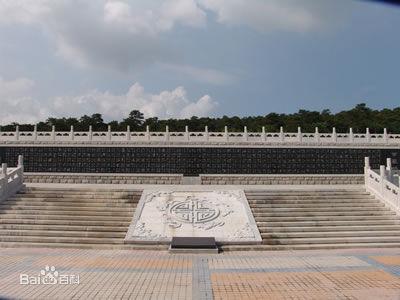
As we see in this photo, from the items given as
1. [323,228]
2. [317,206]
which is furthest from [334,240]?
Result: [317,206]

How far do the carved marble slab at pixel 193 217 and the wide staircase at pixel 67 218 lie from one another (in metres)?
0.61

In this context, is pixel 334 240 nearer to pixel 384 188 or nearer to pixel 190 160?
pixel 384 188

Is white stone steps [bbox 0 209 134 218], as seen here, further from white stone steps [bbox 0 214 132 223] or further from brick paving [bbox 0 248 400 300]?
brick paving [bbox 0 248 400 300]

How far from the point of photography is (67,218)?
15.2 m

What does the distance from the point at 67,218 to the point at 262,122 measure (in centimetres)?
3333

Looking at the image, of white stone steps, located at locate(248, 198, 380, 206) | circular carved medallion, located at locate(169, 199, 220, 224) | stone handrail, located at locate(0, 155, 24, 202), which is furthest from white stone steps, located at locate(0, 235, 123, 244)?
white stone steps, located at locate(248, 198, 380, 206)

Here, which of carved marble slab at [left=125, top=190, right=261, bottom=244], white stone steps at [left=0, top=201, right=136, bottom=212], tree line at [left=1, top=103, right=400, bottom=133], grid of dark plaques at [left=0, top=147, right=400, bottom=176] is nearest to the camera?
carved marble slab at [left=125, top=190, right=261, bottom=244]

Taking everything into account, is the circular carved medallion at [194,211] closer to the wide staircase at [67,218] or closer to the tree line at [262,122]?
the wide staircase at [67,218]

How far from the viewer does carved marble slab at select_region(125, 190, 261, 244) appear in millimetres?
13977

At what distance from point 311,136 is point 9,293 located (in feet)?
62.1

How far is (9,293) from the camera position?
7.81 metres

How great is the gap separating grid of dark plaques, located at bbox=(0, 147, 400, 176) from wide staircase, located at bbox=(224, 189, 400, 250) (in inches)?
172

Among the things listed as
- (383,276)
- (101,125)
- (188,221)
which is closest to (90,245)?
(188,221)

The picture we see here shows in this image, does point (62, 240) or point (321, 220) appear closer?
point (62, 240)
